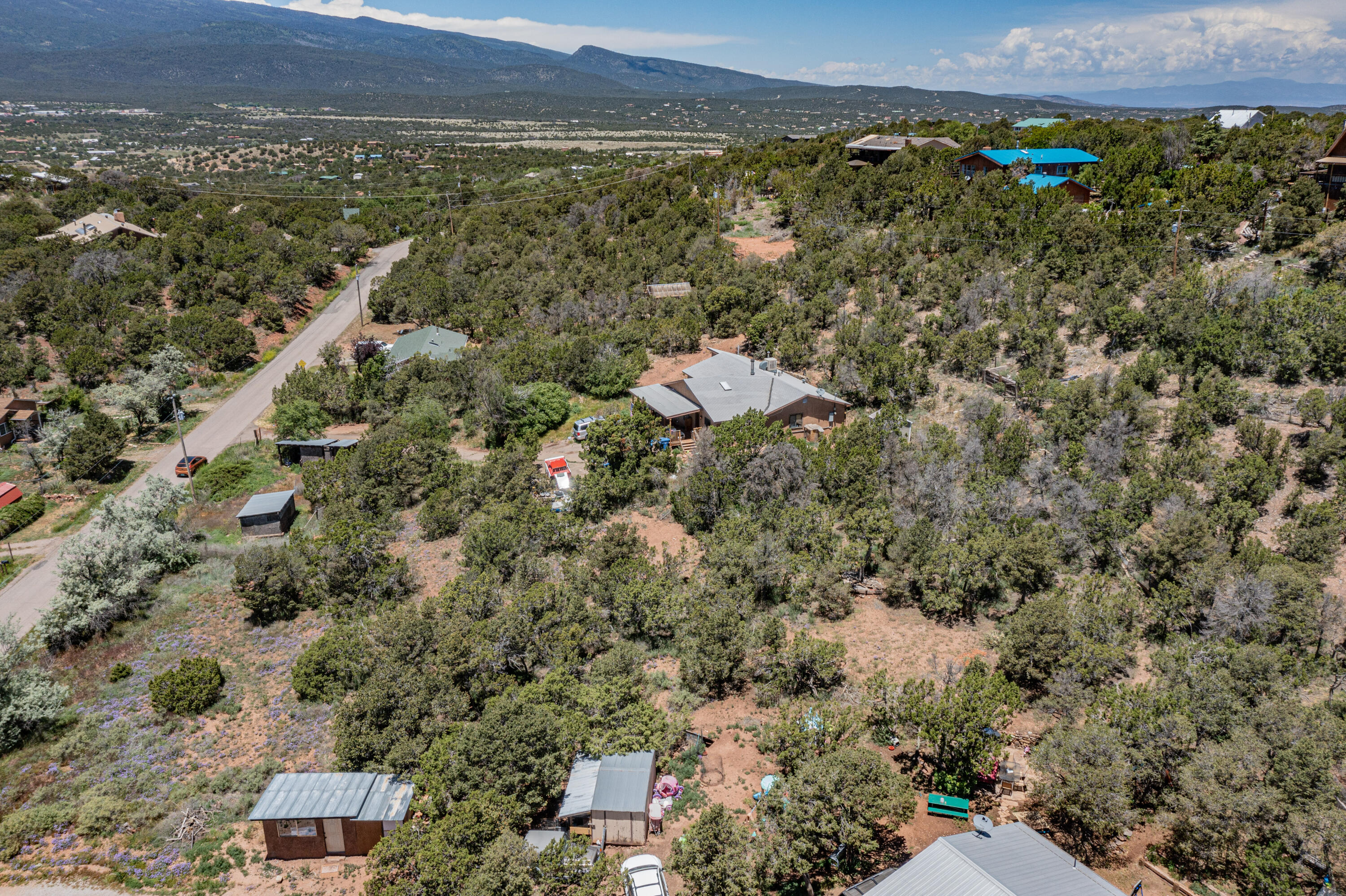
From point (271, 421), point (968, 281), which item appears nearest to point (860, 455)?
point (968, 281)

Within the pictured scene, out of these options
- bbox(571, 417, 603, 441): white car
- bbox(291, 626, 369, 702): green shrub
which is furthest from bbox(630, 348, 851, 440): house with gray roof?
bbox(291, 626, 369, 702): green shrub

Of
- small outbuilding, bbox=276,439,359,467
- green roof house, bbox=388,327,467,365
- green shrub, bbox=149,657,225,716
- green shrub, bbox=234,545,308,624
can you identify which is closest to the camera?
green shrub, bbox=149,657,225,716

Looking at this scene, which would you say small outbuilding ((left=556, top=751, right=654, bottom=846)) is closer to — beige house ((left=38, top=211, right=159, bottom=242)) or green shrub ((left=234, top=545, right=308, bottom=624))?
green shrub ((left=234, top=545, right=308, bottom=624))

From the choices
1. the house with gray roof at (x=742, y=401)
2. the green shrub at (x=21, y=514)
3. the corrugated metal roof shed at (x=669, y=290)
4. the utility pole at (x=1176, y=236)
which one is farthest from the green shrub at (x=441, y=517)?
the utility pole at (x=1176, y=236)

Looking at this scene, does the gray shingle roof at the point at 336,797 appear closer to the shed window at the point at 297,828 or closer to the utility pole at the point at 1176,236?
the shed window at the point at 297,828

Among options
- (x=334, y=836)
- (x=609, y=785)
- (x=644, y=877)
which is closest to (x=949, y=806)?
(x=644, y=877)

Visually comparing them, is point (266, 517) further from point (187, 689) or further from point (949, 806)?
point (949, 806)
